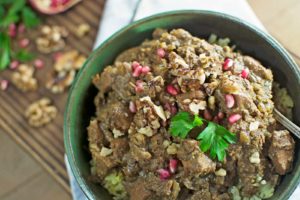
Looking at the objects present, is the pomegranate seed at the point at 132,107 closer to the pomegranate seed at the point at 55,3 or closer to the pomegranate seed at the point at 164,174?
the pomegranate seed at the point at 164,174

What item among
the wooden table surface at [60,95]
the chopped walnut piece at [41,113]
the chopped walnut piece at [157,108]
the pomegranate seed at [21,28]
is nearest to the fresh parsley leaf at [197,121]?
the chopped walnut piece at [157,108]

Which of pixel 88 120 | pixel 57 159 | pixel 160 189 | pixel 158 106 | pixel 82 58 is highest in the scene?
pixel 158 106

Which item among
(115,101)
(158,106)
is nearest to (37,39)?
(115,101)

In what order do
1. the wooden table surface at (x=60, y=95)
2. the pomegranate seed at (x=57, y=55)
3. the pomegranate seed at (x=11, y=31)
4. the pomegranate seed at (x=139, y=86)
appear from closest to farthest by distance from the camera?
1. the pomegranate seed at (x=139, y=86)
2. the wooden table surface at (x=60, y=95)
3. the pomegranate seed at (x=57, y=55)
4. the pomegranate seed at (x=11, y=31)

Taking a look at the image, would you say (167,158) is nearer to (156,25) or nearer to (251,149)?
(251,149)

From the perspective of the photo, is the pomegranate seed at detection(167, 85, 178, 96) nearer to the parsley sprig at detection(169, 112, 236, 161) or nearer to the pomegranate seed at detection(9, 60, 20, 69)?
the parsley sprig at detection(169, 112, 236, 161)

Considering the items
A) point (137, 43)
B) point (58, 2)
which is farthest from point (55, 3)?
point (137, 43)

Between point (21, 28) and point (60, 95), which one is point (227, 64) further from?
point (21, 28)
